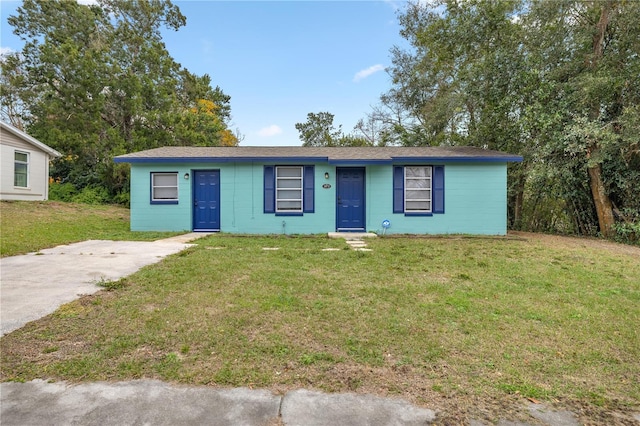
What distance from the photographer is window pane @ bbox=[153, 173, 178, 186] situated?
10.3 m

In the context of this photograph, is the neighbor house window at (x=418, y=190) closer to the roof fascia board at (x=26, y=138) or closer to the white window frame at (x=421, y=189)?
the white window frame at (x=421, y=189)

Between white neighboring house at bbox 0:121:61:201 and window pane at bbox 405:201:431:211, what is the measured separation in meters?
15.4

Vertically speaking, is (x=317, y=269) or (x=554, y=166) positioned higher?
(x=554, y=166)

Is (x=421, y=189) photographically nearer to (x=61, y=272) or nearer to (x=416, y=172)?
(x=416, y=172)

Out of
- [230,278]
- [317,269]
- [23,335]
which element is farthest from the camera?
[317,269]


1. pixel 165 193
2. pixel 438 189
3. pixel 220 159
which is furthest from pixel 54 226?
pixel 438 189

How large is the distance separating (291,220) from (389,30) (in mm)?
12408

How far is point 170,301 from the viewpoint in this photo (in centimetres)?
375

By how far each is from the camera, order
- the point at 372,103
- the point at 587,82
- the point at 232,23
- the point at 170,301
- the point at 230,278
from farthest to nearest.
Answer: the point at 372,103 → the point at 232,23 → the point at 587,82 → the point at 230,278 → the point at 170,301

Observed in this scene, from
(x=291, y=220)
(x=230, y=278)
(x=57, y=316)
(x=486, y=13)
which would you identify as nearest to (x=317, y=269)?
(x=230, y=278)

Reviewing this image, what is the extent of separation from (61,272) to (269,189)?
19.1 ft

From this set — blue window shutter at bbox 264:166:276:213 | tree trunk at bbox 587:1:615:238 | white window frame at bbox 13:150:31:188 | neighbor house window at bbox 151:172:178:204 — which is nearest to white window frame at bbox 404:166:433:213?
blue window shutter at bbox 264:166:276:213

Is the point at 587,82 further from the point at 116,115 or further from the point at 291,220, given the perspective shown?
the point at 116,115

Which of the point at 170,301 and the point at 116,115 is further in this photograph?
the point at 116,115
